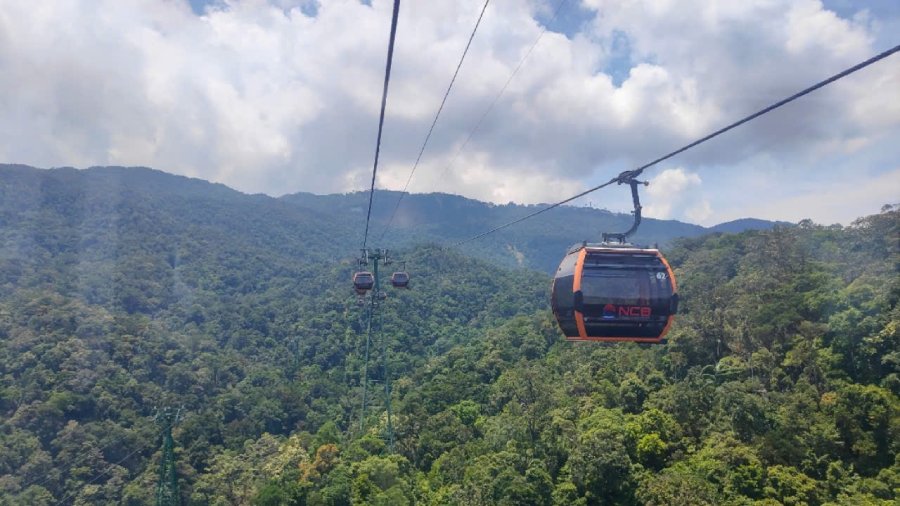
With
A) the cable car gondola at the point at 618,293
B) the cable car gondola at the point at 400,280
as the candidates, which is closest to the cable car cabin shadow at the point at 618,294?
the cable car gondola at the point at 618,293

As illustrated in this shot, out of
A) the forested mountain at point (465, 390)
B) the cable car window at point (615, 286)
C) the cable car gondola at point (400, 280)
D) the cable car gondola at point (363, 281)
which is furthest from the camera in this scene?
the cable car gondola at point (400, 280)

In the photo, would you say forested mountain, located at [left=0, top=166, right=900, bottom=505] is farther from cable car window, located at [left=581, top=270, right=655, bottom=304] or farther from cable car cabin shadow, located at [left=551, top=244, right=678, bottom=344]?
cable car window, located at [left=581, top=270, right=655, bottom=304]

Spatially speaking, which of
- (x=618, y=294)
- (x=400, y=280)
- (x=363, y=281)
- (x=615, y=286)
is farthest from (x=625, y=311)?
(x=400, y=280)

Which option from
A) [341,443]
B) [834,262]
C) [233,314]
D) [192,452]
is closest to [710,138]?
[834,262]

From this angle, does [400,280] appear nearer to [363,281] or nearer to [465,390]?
[363,281]

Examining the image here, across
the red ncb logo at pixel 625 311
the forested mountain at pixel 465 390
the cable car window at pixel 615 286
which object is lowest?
the forested mountain at pixel 465 390

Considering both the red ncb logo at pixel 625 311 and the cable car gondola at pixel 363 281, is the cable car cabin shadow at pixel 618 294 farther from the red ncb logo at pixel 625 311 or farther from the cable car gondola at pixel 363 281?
the cable car gondola at pixel 363 281

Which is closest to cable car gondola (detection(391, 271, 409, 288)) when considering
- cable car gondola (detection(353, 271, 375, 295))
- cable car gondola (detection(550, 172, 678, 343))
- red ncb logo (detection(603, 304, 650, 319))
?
cable car gondola (detection(353, 271, 375, 295))

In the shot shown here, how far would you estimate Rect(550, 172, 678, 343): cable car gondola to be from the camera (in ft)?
37.4

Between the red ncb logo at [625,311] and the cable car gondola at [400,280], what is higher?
the red ncb logo at [625,311]

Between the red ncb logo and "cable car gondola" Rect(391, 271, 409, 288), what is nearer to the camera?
the red ncb logo

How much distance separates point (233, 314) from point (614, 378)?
66.4 m

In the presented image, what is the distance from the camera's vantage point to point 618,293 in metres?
11.5

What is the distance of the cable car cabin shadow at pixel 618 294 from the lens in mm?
11391
